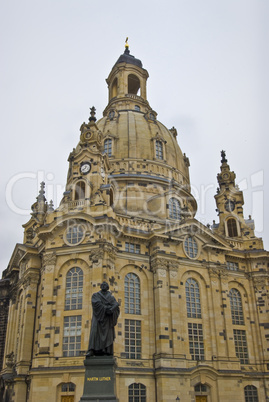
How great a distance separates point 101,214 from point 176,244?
779 centimetres

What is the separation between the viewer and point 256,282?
138 feet

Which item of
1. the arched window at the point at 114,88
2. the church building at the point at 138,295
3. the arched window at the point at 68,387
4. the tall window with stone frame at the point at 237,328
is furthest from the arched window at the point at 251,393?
the arched window at the point at 114,88

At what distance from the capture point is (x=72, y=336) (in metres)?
32.2

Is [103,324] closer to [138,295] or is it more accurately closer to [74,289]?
[74,289]

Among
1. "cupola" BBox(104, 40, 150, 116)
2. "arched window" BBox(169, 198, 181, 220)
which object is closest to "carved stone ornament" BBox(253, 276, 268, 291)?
"arched window" BBox(169, 198, 181, 220)

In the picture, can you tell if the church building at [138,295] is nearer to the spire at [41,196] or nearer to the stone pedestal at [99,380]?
the spire at [41,196]

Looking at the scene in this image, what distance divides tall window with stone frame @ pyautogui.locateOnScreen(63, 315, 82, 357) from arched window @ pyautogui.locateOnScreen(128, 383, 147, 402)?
16.4ft

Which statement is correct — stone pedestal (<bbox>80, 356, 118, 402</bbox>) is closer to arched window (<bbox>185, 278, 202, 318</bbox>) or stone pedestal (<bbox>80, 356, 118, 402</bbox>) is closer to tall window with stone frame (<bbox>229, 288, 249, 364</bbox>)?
arched window (<bbox>185, 278, 202, 318</bbox>)


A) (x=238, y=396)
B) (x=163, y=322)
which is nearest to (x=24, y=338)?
(x=163, y=322)

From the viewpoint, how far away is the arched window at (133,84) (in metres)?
61.5

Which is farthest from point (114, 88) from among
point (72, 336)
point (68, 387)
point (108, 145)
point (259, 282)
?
point (68, 387)

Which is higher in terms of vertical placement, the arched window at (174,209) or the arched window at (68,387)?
the arched window at (174,209)

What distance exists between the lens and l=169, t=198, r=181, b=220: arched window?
4504 centimetres

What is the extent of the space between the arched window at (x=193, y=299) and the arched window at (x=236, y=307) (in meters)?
4.19
